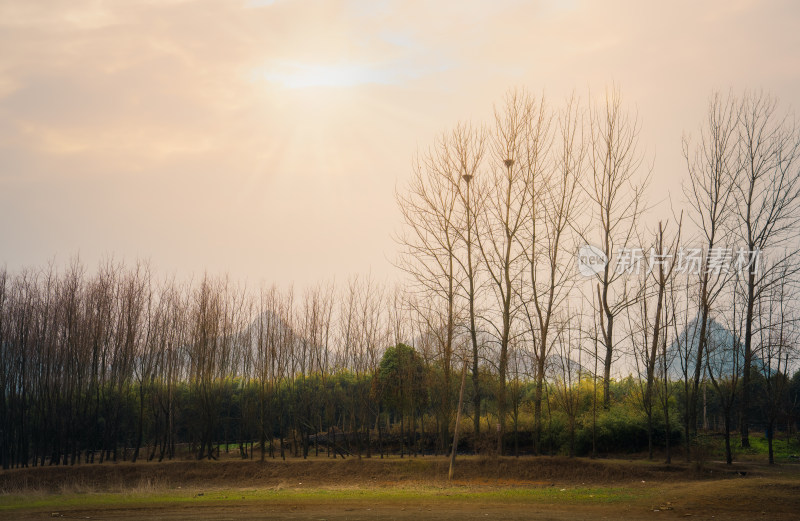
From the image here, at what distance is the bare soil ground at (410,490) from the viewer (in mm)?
14250

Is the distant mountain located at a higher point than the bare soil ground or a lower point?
higher

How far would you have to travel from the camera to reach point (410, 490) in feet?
65.3

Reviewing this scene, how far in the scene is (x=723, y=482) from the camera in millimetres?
16500

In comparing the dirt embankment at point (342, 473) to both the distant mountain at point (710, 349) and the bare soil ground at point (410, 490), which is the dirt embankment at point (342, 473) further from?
the distant mountain at point (710, 349)

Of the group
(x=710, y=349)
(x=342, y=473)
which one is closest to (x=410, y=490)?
(x=342, y=473)

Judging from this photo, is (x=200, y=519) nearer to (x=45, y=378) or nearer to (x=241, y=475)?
(x=241, y=475)

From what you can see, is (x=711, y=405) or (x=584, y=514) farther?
(x=711, y=405)

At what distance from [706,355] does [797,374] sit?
41.5 feet

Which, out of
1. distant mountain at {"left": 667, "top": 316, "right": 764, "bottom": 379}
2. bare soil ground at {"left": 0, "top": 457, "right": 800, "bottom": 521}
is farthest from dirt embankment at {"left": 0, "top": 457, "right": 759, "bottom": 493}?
distant mountain at {"left": 667, "top": 316, "right": 764, "bottom": 379}

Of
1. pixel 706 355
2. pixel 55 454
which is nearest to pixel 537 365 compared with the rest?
pixel 706 355

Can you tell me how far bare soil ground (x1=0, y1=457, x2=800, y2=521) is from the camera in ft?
46.8

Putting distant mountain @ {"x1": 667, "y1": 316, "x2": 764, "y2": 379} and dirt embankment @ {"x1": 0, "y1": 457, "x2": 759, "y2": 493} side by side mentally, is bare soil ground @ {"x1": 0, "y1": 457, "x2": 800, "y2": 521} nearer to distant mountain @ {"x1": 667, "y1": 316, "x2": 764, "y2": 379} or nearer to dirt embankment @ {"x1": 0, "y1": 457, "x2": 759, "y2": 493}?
dirt embankment @ {"x1": 0, "y1": 457, "x2": 759, "y2": 493}

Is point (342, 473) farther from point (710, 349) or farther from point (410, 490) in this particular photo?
point (710, 349)

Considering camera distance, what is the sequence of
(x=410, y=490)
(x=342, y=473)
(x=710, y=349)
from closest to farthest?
(x=410, y=490)
(x=342, y=473)
(x=710, y=349)
